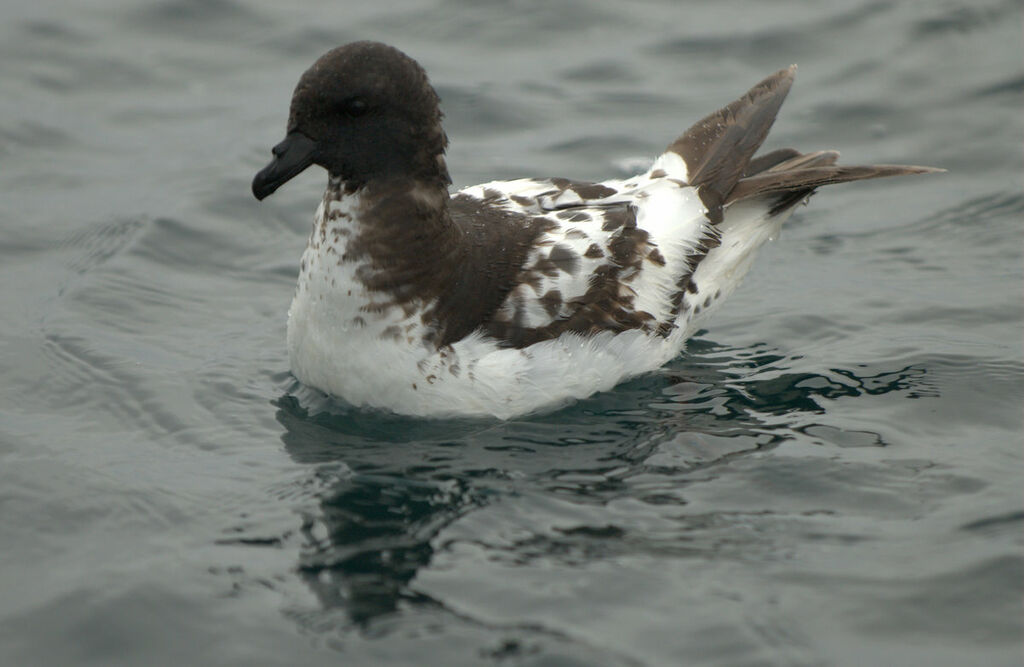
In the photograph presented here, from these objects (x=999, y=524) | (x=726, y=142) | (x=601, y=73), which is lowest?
(x=999, y=524)

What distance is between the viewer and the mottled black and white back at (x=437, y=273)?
23.6 ft

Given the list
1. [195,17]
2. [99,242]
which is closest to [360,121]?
[99,242]

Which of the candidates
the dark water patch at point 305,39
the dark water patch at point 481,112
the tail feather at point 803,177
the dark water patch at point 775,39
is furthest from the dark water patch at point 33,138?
the tail feather at point 803,177

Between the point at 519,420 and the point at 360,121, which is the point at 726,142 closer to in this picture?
the point at 519,420

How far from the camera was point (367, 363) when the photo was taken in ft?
24.2

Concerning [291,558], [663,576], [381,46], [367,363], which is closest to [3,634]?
[291,558]

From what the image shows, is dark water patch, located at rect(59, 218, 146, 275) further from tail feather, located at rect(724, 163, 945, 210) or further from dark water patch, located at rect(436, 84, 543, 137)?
tail feather, located at rect(724, 163, 945, 210)

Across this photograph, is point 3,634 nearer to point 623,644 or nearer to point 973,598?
point 623,644

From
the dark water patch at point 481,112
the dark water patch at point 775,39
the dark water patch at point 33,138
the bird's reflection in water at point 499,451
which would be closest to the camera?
the bird's reflection in water at point 499,451

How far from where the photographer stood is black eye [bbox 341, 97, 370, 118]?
279 inches

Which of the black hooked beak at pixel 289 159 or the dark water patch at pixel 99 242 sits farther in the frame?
the dark water patch at pixel 99 242

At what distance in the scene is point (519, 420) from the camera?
7.63 m

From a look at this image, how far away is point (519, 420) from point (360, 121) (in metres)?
1.96

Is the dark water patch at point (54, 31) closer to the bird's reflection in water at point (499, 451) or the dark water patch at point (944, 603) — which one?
the bird's reflection in water at point (499, 451)
